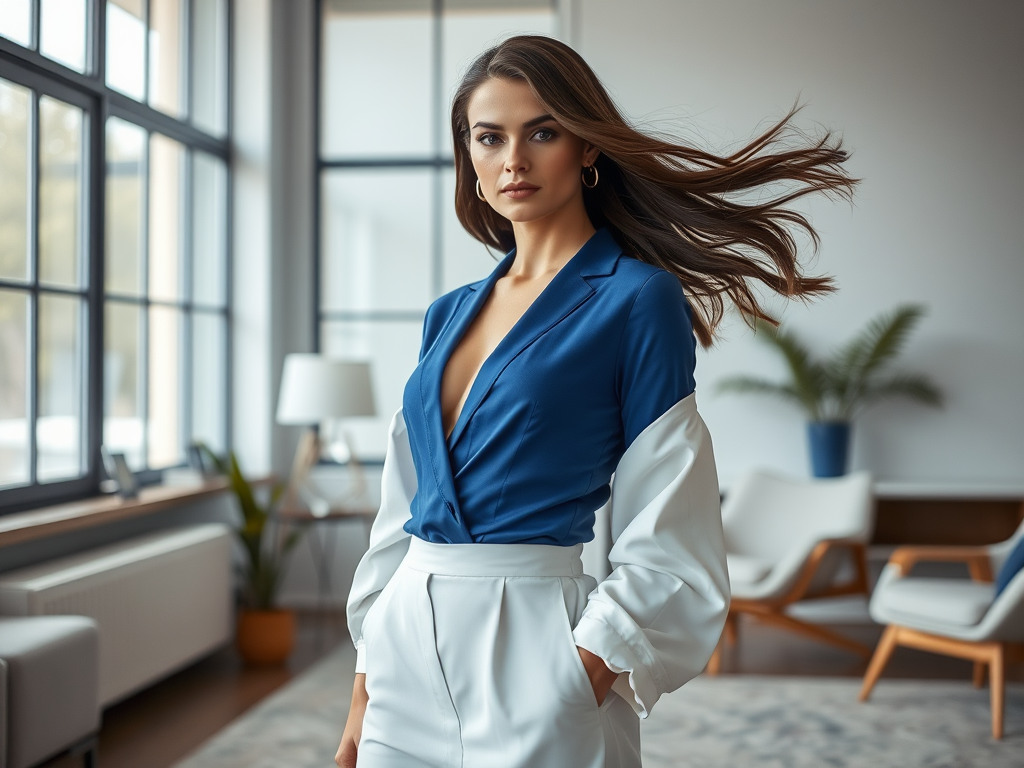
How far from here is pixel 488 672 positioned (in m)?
1.23

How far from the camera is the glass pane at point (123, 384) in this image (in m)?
4.43

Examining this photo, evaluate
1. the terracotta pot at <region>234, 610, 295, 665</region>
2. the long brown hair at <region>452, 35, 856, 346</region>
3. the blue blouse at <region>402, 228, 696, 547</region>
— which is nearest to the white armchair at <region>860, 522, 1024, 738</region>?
the terracotta pot at <region>234, 610, 295, 665</region>

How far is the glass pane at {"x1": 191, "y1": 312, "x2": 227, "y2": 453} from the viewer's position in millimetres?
5320

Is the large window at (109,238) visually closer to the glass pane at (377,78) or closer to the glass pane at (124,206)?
the glass pane at (124,206)

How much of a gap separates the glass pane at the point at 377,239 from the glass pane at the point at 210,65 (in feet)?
2.43

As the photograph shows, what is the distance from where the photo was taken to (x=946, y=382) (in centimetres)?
560

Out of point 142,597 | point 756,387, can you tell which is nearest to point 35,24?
point 142,597

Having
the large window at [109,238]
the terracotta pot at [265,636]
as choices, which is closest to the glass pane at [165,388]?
the large window at [109,238]

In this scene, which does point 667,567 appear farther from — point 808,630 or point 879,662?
point 808,630

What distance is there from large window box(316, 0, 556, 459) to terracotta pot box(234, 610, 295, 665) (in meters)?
1.53

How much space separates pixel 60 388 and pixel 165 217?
1.31m

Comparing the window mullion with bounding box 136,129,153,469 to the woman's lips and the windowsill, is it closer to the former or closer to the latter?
the windowsill

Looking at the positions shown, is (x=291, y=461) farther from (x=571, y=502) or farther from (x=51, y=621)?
(x=571, y=502)

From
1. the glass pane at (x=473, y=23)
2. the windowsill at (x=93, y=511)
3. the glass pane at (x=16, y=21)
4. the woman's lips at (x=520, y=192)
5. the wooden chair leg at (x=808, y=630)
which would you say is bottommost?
the wooden chair leg at (x=808, y=630)
